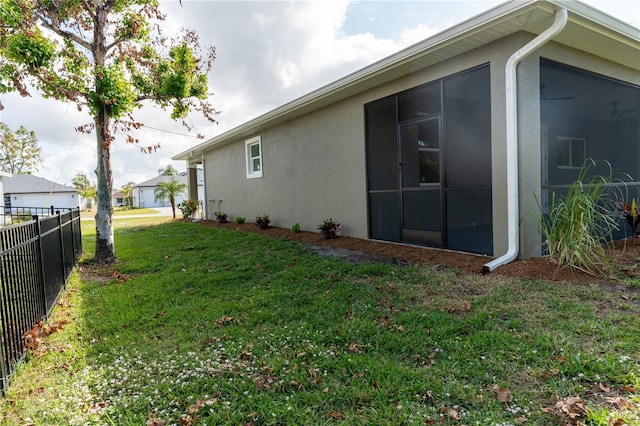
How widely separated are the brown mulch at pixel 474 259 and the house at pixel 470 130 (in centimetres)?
21

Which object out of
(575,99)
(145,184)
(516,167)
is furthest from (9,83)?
(145,184)

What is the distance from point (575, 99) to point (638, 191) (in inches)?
91.4

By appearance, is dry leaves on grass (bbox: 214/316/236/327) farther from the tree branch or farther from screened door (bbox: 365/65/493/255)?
the tree branch

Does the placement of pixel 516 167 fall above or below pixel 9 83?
below

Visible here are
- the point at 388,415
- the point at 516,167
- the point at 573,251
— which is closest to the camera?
the point at 388,415

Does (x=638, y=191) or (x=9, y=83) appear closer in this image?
(x=9, y=83)

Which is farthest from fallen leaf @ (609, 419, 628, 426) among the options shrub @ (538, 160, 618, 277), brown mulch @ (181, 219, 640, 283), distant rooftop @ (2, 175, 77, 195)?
distant rooftop @ (2, 175, 77, 195)

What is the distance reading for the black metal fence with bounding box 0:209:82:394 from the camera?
281 centimetres

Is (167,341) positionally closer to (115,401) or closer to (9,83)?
(115,401)

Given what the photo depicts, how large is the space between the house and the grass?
4.92 ft

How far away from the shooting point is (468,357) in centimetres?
276

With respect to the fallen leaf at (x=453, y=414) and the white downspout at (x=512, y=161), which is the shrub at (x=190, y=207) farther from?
the fallen leaf at (x=453, y=414)

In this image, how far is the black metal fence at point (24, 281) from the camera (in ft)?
9.23

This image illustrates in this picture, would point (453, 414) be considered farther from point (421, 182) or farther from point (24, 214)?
point (24, 214)
